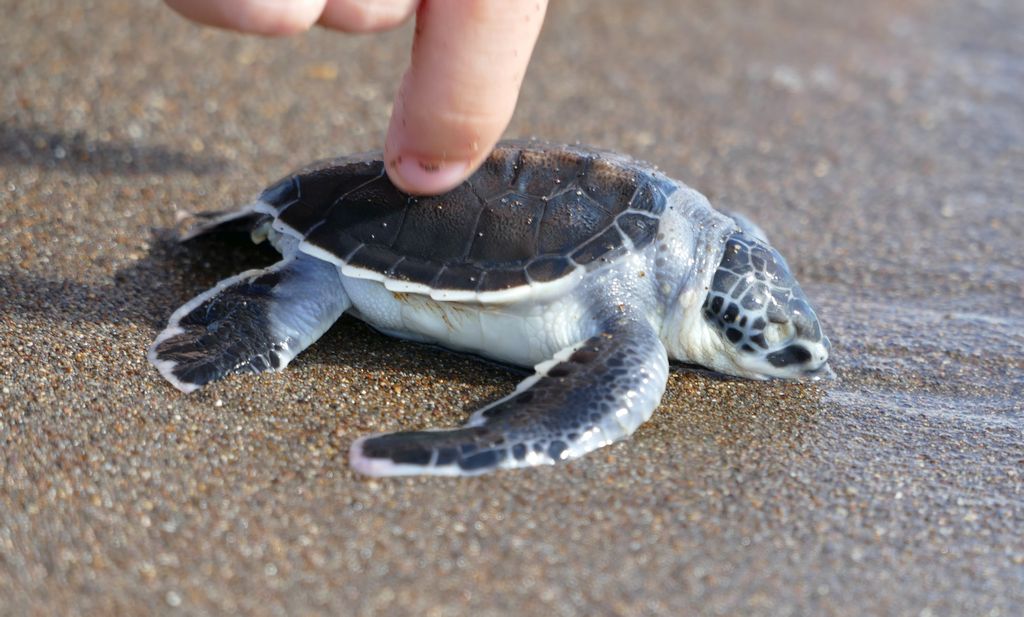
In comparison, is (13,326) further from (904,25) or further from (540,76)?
(904,25)

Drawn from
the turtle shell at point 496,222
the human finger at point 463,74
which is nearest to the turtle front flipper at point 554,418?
the turtle shell at point 496,222

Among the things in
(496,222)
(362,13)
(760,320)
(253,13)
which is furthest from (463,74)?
(760,320)

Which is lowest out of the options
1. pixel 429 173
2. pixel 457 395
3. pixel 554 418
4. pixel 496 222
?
pixel 457 395

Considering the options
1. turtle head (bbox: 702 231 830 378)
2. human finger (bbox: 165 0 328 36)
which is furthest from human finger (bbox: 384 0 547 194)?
turtle head (bbox: 702 231 830 378)

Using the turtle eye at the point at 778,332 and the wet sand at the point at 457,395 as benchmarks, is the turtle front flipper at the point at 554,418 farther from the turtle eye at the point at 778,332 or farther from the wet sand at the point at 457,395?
the turtle eye at the point at 778,332

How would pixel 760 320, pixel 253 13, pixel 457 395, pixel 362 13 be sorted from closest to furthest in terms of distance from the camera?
pixel 253 13 → pixel 362 13 → pixel 457 395 → pixel 760 320

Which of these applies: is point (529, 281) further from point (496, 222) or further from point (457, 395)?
point (457, 395)
